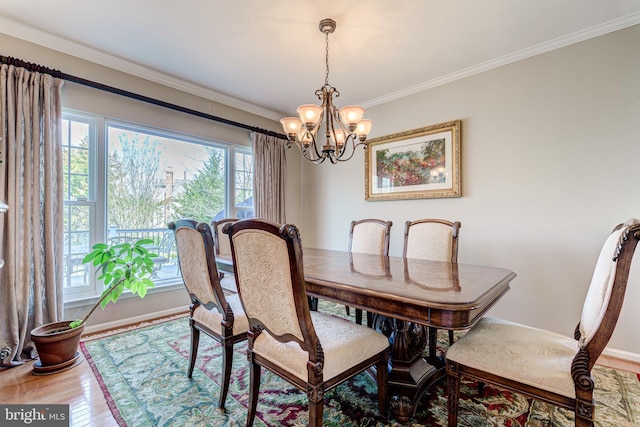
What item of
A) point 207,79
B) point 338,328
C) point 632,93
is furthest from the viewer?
point 207,79

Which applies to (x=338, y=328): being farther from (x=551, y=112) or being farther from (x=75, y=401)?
(x=551, y=112)

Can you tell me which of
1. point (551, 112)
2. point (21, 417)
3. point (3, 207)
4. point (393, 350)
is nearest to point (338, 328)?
point (393, 350)

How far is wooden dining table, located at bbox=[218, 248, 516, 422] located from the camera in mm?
1129

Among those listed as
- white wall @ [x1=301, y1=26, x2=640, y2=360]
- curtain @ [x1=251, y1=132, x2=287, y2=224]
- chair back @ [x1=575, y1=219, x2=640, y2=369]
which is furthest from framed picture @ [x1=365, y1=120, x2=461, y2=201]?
chair back @ [x1=575, y1=219, x2=640, y2=369]

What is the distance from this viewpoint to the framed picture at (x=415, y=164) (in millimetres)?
3062

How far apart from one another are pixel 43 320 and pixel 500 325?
334 cm

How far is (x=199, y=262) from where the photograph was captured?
1.67 metres

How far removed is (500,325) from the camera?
1.57m

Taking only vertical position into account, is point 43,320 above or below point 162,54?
below

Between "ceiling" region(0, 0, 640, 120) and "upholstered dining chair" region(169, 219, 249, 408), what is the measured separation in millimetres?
1664

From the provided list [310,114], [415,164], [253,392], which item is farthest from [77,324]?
[415,164]

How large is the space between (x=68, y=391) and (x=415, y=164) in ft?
11.6

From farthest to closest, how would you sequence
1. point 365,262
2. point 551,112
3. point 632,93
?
point 551,112 → point 632,93 → point 365,262

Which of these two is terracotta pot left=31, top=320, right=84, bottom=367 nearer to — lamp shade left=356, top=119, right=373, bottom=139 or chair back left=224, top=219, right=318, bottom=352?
chair back left=224, top=219, right=318, bottom=352
